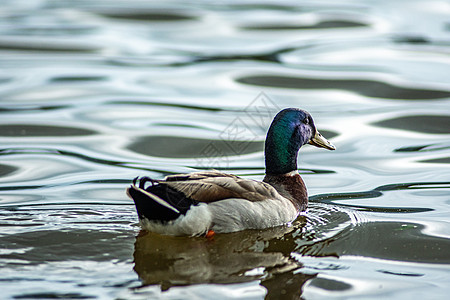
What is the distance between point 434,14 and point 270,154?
11660 mm

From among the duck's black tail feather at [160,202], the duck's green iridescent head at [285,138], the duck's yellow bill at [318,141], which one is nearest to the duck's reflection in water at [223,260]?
the duck's black tail feather at [160,202]

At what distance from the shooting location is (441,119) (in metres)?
11.3

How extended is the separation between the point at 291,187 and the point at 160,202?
1724 mm

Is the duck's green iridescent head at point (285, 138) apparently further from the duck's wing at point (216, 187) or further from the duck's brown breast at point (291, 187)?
the duck's wing at point (216, 187)

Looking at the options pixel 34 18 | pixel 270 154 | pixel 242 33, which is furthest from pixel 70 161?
pixel 34 18

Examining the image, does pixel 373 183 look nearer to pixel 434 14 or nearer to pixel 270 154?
pixel 270 154

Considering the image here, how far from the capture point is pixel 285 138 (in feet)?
24.7

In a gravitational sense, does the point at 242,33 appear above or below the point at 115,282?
above

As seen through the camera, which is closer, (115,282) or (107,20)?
(115,282)

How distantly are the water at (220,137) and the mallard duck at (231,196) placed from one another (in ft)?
0.53

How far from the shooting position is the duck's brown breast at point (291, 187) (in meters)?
7.44

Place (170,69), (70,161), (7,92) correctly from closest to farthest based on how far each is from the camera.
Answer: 1. (70,161)
2. (7,92)
3. (170,69)

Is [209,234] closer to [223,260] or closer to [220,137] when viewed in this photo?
[223,260]

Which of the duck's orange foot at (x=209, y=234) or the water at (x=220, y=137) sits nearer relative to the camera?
the water at (x=220, y=137)
